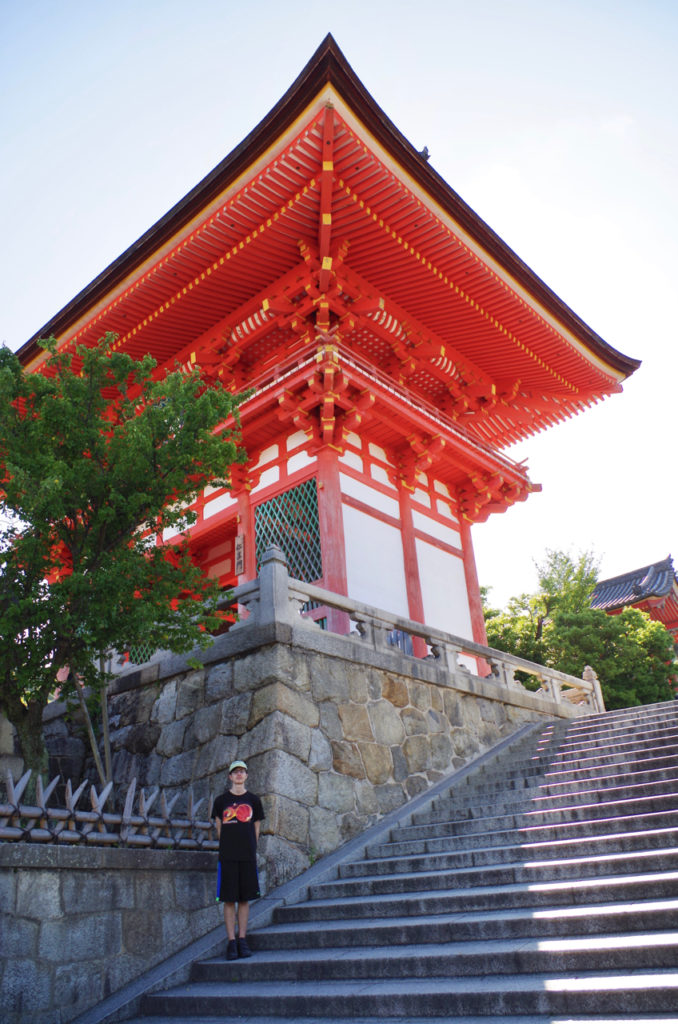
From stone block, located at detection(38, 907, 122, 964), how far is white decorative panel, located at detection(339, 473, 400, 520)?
6740mm

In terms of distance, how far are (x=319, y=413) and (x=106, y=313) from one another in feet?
12.6

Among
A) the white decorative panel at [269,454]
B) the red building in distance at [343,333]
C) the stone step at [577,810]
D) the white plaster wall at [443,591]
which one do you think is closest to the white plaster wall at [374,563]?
the red building in distance at [343,333]

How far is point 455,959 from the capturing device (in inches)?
167

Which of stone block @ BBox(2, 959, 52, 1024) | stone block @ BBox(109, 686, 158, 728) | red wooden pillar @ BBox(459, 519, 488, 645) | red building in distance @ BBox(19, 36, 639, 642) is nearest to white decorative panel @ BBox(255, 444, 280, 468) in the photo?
red building in distance @ BBox(19, 36, 639, 642)

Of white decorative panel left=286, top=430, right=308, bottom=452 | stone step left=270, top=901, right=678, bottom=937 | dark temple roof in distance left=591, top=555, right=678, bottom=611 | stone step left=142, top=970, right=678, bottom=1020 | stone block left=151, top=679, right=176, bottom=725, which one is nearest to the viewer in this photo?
stone step left=142, top=970, right=678, bottom=1020

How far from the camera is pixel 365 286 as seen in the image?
38.9 ft

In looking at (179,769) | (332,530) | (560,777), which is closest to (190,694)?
(179,769)

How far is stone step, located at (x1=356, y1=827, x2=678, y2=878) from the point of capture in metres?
5.24

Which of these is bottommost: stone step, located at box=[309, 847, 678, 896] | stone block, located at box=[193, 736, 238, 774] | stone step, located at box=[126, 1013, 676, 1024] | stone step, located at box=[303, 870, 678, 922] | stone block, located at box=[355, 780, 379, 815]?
stone step, located at box=[126, 1013, 676, 1024]

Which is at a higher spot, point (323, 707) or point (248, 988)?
point (323, 707)

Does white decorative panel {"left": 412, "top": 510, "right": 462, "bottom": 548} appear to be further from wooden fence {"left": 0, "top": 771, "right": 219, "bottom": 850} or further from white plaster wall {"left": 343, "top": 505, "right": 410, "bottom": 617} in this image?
wooden fence {"left": 0, "top": 771, "right": 219, "bottom": 850}

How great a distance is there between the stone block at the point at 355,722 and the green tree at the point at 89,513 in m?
1.82

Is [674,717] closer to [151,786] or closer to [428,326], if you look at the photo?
[151,786]

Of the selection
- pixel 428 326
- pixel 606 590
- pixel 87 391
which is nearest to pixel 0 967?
pixel 87 391
